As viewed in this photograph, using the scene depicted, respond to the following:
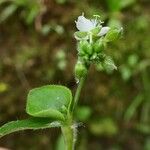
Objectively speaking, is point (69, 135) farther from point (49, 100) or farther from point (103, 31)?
point (103, 31)

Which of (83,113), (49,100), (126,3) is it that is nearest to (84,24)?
(49,100)

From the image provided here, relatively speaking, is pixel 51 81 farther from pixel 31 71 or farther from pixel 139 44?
pixel 139 44

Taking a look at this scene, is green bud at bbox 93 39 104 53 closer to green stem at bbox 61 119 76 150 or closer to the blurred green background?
green stem at bbox 61 119 76 150

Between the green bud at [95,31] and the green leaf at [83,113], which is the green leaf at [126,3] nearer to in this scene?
the green leaf at [83,113]

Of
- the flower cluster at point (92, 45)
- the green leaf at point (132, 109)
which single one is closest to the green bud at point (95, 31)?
the flower cluster at point (92, 45)

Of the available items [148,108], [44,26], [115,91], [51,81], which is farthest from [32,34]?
[148,108]

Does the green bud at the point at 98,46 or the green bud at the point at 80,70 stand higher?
the green bud at the point at 98,46
